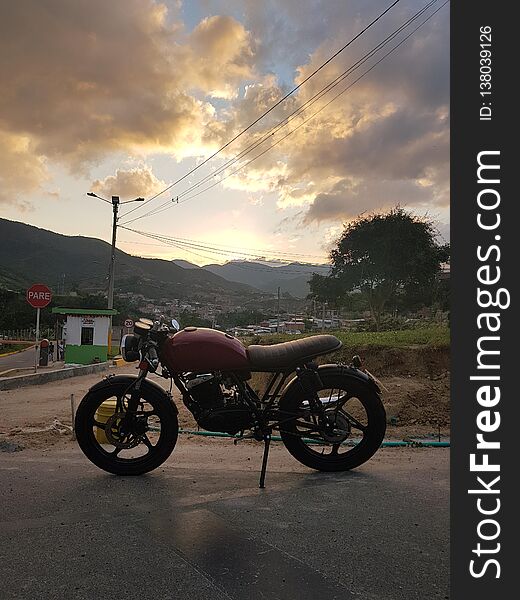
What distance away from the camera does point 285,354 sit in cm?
436

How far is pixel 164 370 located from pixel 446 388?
5.63 metres

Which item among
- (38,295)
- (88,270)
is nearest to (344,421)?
(38,295)

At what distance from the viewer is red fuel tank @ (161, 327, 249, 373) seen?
4.24m

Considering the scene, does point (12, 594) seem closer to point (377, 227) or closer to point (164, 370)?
point (164, 370)

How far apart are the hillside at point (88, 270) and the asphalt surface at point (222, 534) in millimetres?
30801

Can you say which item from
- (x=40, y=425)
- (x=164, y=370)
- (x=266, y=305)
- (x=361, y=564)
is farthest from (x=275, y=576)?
(x=266, y=305)

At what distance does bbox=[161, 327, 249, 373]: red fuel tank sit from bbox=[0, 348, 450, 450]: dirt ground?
234 cm

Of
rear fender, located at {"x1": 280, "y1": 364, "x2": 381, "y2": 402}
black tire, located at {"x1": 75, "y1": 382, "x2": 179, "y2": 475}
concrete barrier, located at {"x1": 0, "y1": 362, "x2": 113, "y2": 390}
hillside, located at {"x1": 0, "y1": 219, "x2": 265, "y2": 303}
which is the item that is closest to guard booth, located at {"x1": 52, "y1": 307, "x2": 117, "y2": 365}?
concrete barrier, located at {"x1": 0, "y1": 362, "x2": 113, "y2": 390}

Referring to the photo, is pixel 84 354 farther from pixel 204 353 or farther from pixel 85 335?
pixel 204 353

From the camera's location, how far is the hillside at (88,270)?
47.0 meters

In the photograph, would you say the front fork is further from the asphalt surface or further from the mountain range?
the mountain range

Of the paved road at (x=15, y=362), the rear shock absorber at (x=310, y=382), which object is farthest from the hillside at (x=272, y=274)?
the rear shock absorber at (x=310, y=382)

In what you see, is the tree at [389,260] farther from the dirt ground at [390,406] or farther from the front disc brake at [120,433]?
the front disc brake at [120,433]

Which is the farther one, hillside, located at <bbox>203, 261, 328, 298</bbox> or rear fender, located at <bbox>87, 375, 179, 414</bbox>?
hillside, located at <bbox>203, 261, 328, 298</bbox>
